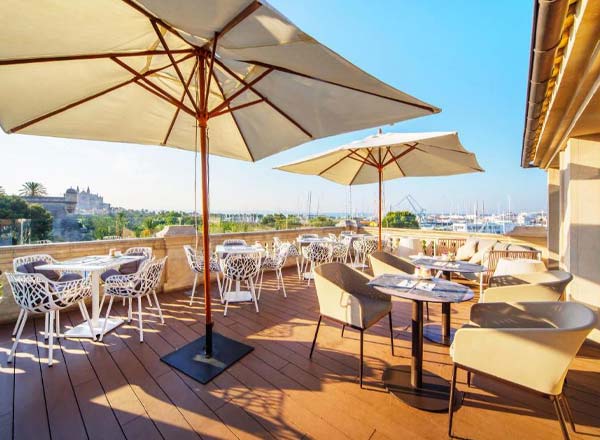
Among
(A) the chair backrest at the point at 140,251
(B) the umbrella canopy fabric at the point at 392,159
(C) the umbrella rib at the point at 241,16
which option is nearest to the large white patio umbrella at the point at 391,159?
(B) the umbrella canopy fabric at the point at 392,159

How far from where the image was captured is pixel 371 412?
5.93 ft

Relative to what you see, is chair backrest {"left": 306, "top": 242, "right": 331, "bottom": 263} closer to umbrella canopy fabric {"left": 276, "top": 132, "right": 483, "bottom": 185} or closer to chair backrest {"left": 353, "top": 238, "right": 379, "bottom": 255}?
chair backrest {"left": 353, "top": 238, "right": 379, "bottom": 255}

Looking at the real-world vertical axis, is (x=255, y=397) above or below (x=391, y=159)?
below

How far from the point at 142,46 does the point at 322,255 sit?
4188mm

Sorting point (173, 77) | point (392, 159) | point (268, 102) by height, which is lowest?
point (392, 159)

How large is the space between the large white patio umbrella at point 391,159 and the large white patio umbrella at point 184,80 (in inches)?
43.2

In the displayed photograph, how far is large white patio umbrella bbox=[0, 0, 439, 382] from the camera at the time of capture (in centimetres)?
139

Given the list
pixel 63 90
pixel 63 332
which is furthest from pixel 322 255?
pixel 63 90

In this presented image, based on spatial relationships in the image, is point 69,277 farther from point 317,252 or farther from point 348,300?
point 317,252

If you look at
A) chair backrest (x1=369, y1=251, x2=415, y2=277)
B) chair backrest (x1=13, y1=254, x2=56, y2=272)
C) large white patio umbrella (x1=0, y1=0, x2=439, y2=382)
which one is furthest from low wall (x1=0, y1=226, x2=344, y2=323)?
chair backrest (x1=369, y1=251, x2=415, y2=277)

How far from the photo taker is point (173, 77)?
263cm

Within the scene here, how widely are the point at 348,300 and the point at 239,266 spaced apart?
6.34ft

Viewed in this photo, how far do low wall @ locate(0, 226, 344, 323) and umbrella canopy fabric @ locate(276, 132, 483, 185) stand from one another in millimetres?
2181

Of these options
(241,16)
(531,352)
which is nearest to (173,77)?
(241,16)
